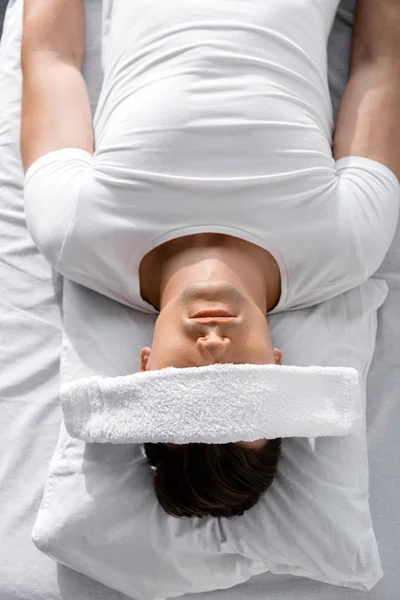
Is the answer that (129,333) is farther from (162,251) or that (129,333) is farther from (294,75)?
(294,75)

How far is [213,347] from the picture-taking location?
1.10 m

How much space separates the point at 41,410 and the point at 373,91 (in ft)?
2.81

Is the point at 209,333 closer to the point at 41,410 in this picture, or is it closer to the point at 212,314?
the point at 212,314

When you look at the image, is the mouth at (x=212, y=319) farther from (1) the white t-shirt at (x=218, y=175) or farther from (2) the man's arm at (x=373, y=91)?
(2) the man's arm at (x=373, y=91)

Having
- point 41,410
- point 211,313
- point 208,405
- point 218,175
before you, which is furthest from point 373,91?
point 41,410

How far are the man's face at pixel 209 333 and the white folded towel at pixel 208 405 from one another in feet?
0.14

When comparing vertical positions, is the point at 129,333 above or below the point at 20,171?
below

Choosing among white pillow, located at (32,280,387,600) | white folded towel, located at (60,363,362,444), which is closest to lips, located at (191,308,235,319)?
white folded towel, located at (60,363,362,444)

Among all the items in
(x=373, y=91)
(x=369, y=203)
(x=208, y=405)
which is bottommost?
(x=208, y=405)

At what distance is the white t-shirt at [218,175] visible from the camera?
1.27 meters

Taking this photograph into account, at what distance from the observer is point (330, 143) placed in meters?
1.45

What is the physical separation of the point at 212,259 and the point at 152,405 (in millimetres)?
306

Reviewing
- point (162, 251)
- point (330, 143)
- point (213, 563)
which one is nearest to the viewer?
point (213, 563)

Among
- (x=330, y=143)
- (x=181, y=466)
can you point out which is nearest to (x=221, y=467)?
(x=181, y=466)
